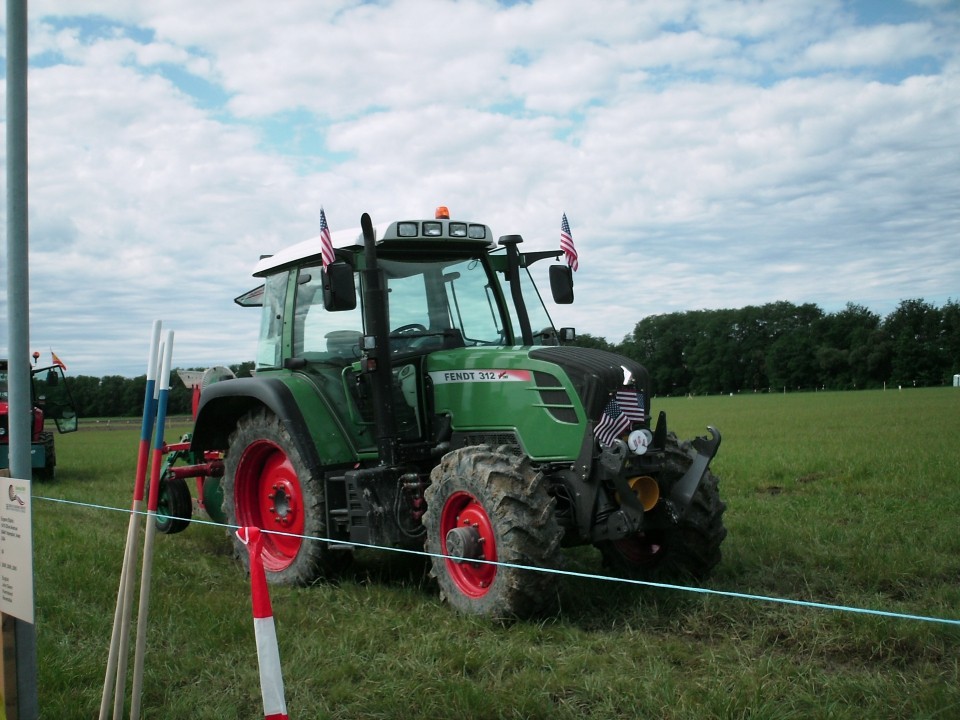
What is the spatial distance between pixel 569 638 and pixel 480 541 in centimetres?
77

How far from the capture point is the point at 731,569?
638 centimetres

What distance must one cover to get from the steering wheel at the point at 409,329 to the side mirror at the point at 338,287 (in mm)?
675

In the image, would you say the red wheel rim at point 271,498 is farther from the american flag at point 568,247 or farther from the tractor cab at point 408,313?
the american flag at point 568,247

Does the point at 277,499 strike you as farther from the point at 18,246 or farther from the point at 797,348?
the point at 797,348

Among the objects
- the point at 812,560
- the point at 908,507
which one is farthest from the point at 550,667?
the point at 908,507

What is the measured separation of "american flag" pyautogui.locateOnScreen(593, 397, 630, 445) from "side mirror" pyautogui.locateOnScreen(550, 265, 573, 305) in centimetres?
126

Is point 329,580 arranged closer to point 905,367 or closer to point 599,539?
point 599,539

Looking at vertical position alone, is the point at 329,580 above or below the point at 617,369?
below

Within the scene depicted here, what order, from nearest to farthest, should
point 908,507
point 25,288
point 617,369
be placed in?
point 25,288 < point 617,369 < point 908,507

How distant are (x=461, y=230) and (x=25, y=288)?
11.1 feet

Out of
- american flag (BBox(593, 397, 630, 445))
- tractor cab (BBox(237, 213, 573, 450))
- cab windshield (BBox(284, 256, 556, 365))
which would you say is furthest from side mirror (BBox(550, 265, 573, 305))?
american flag (BBox(593, 397, 630, 445))

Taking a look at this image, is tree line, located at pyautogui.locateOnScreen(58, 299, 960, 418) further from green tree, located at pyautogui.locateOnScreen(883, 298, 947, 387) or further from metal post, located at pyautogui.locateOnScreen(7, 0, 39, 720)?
metal post, located at pyautogui.locateOnScreen(7, 0, 39, 720)

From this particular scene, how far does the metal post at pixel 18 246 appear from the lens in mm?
3535

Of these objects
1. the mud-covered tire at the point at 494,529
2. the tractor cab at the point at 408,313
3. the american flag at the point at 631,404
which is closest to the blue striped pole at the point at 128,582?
the mud-covered tire at the point at 494,529
